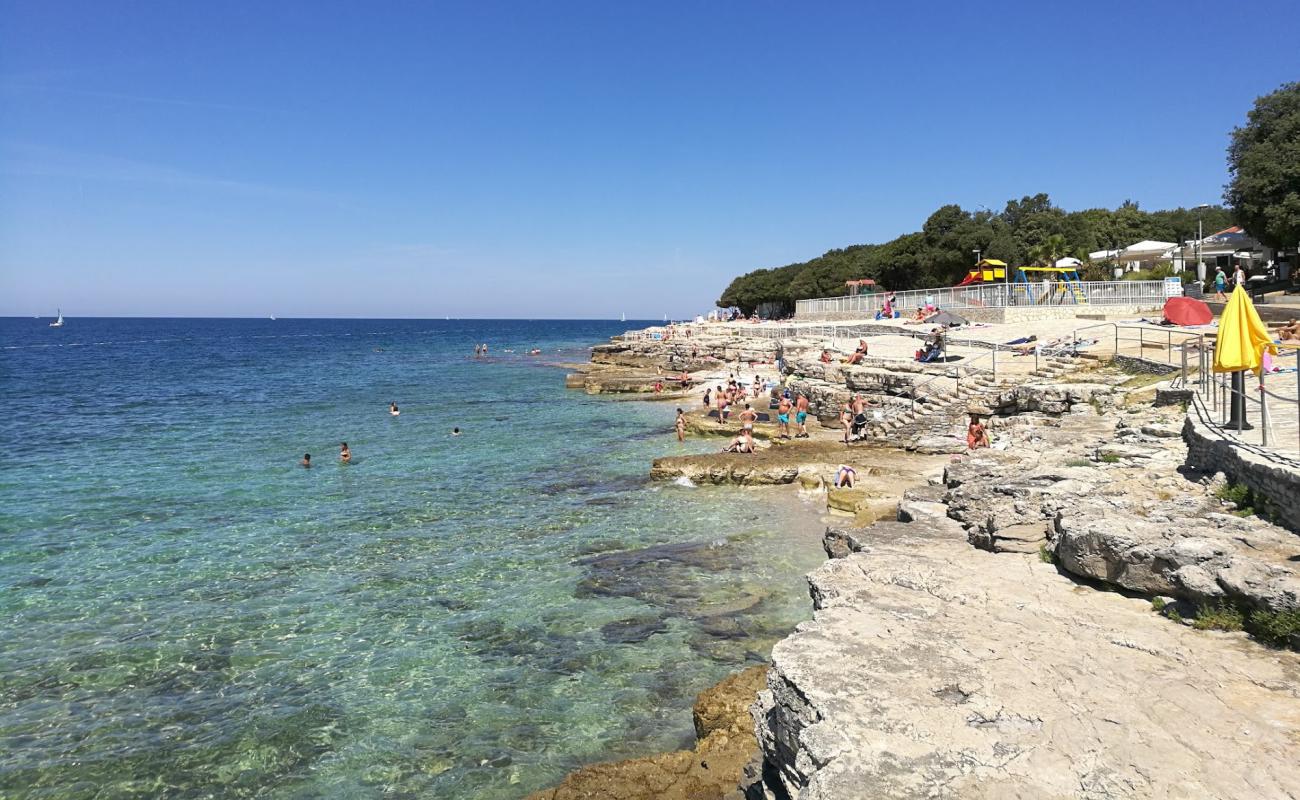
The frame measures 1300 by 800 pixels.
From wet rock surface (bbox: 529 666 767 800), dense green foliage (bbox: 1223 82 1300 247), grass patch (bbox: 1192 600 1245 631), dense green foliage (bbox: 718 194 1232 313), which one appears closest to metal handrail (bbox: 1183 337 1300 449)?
grass patch (bbox: 1192 600 1245 631)

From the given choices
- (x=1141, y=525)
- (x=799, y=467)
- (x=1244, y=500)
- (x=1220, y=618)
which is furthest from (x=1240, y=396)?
(x=799, y=467)

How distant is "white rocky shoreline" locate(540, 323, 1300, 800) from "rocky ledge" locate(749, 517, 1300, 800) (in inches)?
0.5

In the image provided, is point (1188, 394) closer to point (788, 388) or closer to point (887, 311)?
point (788, 388)

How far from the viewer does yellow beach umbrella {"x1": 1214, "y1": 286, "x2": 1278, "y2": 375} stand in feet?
29.3

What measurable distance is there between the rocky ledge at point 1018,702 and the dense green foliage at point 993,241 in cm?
4562

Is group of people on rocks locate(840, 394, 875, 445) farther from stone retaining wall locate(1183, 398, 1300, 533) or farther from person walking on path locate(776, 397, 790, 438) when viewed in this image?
stone retaining wall locate(1183, 398, 1300, 533)

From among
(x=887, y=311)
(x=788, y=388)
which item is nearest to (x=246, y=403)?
(x=788, y=388)

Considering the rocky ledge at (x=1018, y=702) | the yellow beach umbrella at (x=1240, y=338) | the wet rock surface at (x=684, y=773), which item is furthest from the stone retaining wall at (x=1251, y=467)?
the wet rock surface at (x=684, y=773)

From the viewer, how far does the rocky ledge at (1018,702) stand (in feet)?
13.8

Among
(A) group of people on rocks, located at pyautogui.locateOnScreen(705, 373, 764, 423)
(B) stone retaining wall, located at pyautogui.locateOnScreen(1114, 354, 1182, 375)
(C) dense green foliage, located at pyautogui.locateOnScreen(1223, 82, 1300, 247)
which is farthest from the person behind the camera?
(C) dense green foliage, located at pyautogui.locateOnScreen(1223, 82, 1300, 247)

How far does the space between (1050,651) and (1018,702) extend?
0.99 meters

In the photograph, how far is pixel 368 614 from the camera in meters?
11.2

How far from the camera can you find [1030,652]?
18.8 ft

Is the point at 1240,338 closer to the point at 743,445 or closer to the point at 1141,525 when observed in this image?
the point at 1141,525
